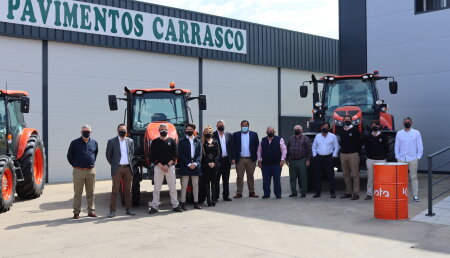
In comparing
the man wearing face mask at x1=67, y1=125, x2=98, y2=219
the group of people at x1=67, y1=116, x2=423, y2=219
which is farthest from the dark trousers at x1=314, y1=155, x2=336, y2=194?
the man wearing face mask at x1=67, y1=125, x2=98, y2=219

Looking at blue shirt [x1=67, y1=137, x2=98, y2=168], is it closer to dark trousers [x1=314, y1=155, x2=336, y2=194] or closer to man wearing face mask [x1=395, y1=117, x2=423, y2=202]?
dark trousers [x1=314, y1=155, x2=336, y2=194]

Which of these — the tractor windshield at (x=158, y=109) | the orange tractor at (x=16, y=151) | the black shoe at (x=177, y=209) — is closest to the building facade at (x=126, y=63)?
the orange tractor at (x=16, y=151)

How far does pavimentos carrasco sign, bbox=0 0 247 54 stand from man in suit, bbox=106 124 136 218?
7725 mm

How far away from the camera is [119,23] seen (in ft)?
55.9

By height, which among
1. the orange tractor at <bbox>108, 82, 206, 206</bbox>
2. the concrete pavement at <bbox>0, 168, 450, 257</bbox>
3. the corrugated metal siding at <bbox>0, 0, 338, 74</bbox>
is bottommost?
the concrete pavement at <bbox>0, 168, 450, 257</bbox>

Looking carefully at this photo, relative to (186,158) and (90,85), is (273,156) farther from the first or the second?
(90,85)

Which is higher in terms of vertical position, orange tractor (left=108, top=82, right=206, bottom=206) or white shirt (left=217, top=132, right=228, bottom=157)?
orange tractor (left=108, top=82, right=206, bottom=206)

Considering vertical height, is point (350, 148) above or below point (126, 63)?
below

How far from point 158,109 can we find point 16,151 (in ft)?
10.9

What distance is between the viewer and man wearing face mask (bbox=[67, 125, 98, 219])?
351 inches

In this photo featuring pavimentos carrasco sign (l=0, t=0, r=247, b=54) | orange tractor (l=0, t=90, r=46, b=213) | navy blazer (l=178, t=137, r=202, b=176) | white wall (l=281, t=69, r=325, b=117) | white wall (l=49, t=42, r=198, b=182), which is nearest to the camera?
navy blazer (l=178, t=137, r=202, b=176)

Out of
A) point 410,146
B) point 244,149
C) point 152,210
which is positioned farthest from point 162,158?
point 410,146

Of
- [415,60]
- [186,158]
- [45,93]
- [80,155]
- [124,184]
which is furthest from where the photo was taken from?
[415,60]

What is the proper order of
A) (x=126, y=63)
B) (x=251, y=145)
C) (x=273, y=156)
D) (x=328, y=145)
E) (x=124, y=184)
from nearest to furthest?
(x=124, y=184) → (x=328, y=145) → (x=273, y=156) → (x=251, y=145) → (x=126, y=63)
